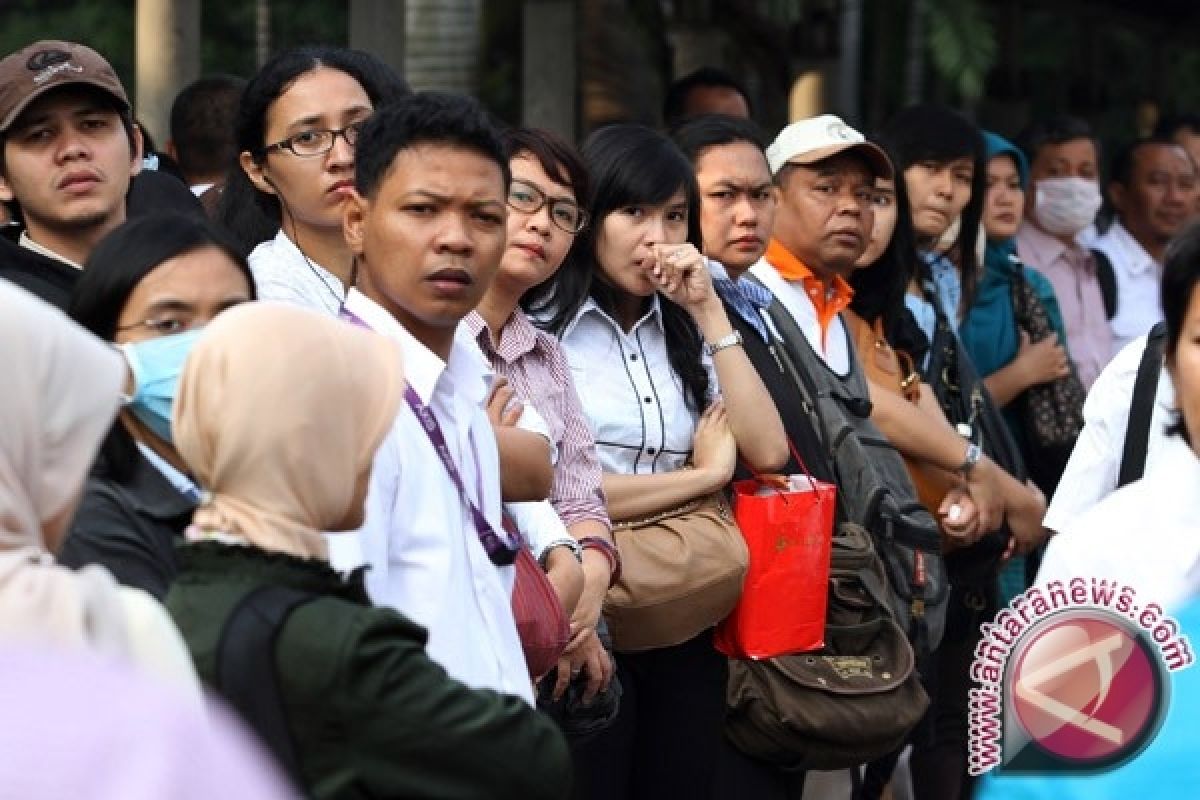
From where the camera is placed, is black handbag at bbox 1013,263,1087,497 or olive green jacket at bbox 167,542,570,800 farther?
black handbag at bbox 1013,263,1087,497

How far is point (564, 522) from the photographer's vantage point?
5348mm

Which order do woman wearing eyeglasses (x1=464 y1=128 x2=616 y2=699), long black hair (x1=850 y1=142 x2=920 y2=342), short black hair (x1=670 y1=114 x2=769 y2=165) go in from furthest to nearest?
1. long black hair (x1=850 y1=142 x2=920 y2=342)
2. short black hair (x1=670 y1=114 x2=769 y2=165)
3. woman wearing eyeglasses (x1=464 y1=128 x2=616 y2=699)

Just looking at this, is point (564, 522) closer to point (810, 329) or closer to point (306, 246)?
point (306, 246)

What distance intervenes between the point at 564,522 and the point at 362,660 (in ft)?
7.15

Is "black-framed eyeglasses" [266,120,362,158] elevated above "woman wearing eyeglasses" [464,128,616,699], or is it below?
above

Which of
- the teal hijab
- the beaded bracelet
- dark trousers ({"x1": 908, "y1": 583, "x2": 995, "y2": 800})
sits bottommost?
dark trousers ({"x1": 908, "y1": 583, "x2": 995, "y2": 800})

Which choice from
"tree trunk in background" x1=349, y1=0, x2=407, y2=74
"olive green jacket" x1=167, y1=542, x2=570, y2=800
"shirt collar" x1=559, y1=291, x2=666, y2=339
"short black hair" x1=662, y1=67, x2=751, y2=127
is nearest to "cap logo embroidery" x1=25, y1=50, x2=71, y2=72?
"shirt collar" x1=559, y1=291, x2=666, y2=339

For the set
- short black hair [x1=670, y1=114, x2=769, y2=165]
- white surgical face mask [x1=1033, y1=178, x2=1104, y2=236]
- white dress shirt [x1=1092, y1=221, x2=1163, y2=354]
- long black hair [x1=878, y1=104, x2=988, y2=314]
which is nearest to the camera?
short black hair [x1=670, y1=114, x2=769, y2=165]

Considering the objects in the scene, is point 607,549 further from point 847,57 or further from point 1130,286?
point 847,57

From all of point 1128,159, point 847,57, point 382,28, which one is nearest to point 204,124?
point 382,28

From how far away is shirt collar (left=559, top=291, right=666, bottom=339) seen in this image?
5.92 m

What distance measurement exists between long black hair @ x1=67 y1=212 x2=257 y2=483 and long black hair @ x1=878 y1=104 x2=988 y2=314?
429 cm

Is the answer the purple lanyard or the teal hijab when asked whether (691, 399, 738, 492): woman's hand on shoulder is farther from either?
the teal hijab

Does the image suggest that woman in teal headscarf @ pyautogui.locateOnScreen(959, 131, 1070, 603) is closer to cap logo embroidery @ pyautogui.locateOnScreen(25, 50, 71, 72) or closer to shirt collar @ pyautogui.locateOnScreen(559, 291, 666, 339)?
shirt collar @ pyautogui.locateOnScreen(559, 291, 666, 339)
